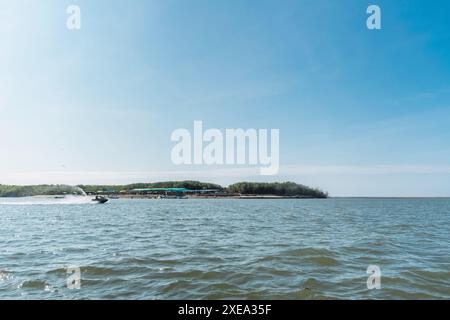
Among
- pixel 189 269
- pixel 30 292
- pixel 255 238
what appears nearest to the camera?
pixel 30 292

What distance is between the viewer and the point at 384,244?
22.7m

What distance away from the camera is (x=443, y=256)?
18.7 m

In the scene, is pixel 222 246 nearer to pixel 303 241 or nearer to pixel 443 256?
pixel 303 241

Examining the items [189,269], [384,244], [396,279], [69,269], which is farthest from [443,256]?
[69,269]

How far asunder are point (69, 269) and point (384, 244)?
21.0 m
